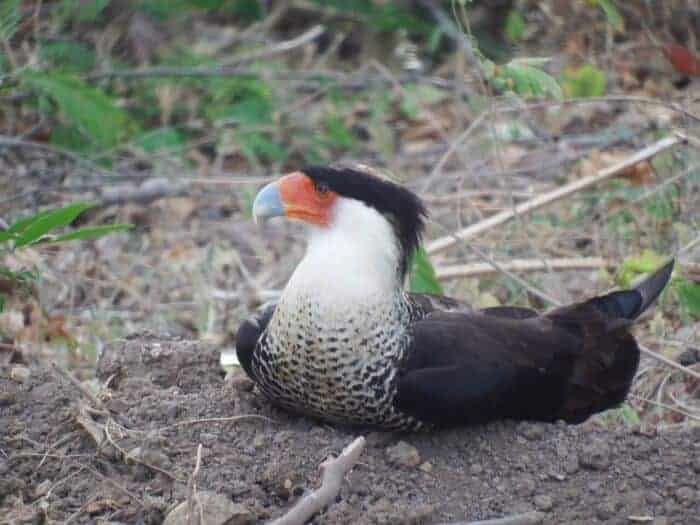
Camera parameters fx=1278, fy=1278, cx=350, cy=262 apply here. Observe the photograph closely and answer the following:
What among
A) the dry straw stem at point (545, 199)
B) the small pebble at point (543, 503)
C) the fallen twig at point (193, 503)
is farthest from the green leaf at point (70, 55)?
the small pebble at point (543, 503)

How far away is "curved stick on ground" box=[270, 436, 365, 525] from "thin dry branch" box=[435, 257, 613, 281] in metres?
2.39

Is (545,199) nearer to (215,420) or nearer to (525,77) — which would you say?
(525,77)

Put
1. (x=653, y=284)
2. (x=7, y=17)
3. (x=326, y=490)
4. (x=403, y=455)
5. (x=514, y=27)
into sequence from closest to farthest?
(x=326, y=490), (x=403, y=455), (x=653, y=284), (x=7, y=17), (x=514, y=27)

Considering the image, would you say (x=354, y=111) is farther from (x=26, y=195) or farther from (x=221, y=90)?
(x=26, y=195)

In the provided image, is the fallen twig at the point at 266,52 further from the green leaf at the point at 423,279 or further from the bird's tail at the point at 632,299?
the bird's tail at the point at 632,299

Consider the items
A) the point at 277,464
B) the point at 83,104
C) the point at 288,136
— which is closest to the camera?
the point at 277,464

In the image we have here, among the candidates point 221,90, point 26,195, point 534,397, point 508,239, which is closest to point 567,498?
point 534,397

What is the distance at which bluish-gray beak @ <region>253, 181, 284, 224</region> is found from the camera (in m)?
3.79

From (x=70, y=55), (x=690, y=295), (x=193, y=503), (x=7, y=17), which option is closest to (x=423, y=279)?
(x=690, y=295)

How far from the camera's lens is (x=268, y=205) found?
3.79 meters

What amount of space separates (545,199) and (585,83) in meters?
1.57

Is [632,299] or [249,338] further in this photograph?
[632,299]

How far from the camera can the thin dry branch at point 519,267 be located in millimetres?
5512

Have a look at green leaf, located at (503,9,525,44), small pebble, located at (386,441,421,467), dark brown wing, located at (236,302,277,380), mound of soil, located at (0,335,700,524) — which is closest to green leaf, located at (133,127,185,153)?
green leaf, located at (503,9,525,44)
